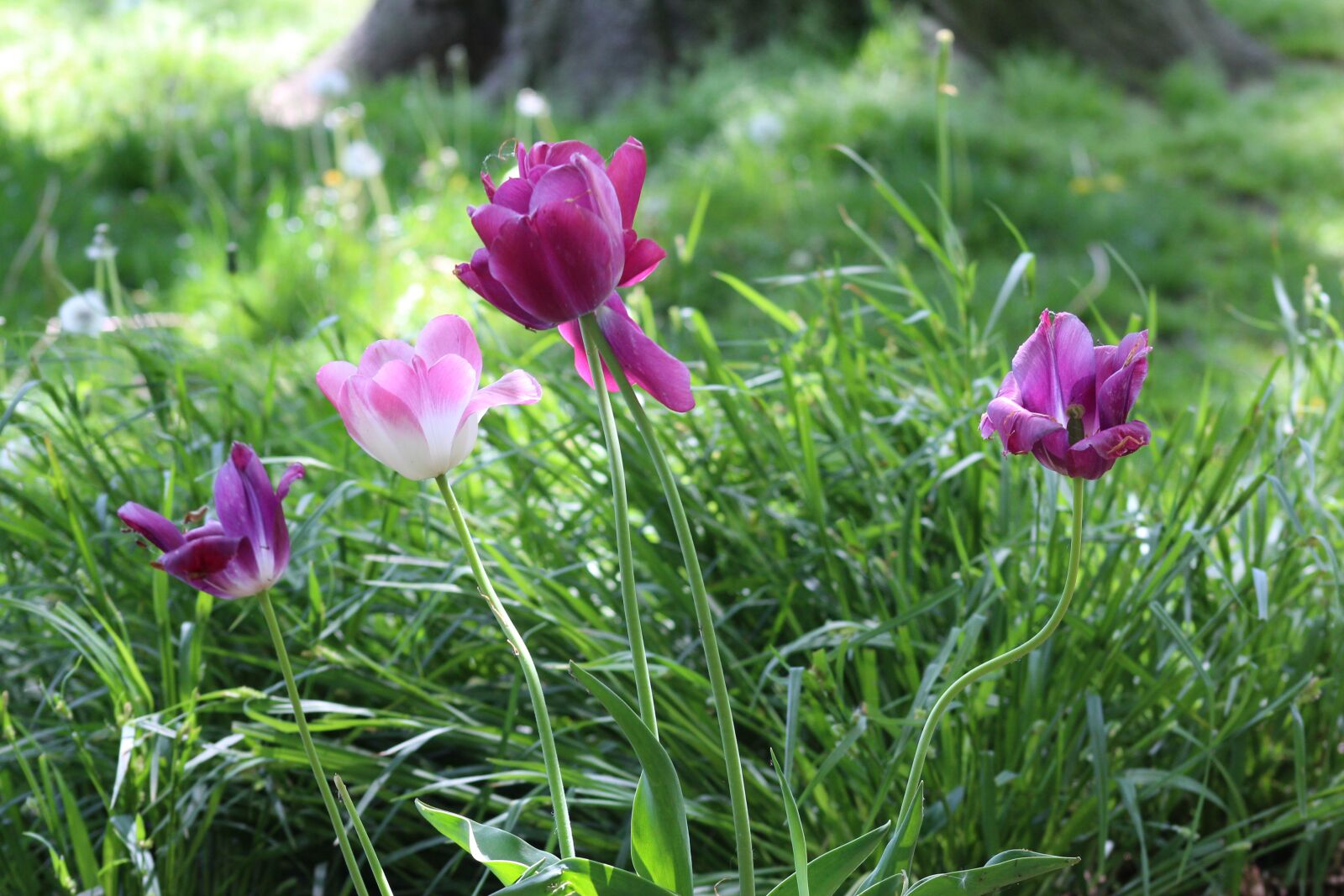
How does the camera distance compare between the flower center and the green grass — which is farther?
the green grass

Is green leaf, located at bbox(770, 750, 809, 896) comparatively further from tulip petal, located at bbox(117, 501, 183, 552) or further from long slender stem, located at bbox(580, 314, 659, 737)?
tulip petal, located at bbox(117, 501, 183, 552)

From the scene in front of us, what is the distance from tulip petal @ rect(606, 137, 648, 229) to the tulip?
117 millimetres

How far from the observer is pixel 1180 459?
5.26 feet

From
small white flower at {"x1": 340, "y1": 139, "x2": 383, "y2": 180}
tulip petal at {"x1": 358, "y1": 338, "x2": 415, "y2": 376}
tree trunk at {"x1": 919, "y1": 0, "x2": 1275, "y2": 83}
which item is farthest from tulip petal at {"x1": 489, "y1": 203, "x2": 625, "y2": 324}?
tree trunk at {"x1": 919, "y1": 0, "x2": 1275, "y2": 83}

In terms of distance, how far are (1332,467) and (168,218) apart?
3572mm

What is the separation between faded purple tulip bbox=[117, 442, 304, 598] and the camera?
0.74 metres

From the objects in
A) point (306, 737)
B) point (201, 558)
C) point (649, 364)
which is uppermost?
point (649, 364)

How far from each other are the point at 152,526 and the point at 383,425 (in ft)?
0.50

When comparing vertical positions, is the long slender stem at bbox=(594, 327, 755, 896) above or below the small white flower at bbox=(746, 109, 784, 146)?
above

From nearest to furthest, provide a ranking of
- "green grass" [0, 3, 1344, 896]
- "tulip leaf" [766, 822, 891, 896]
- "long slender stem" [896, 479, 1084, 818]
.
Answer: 1. "long slender stem" [896, 479, 1084, 818]
2. "tulip leaf" [766, 822, 891, 896]
3. "green grass" [0, 3, 1344, 896]

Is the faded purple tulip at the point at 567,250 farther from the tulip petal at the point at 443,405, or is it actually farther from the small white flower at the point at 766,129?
the small white flower at the point at 766,129

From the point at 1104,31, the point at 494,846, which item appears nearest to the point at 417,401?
the point at 494,846

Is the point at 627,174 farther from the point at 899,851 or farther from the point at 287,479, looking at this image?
the point at 899,851

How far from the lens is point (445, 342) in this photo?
2.58 ft
